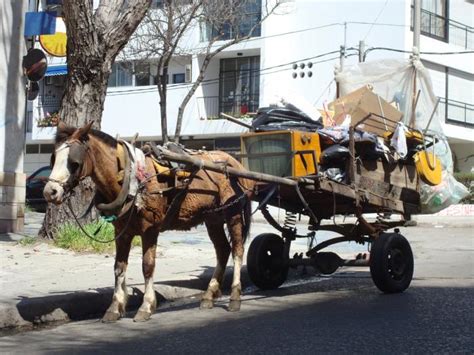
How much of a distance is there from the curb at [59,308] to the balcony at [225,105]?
2276cm

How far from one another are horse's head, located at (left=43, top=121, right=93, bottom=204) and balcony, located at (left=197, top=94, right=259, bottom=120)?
79.8 feet

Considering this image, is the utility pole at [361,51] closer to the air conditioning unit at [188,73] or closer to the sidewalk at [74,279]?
the air conditioning unit at [188,73]

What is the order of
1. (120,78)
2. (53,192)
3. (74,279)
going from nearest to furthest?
(53,192), (74,279), (120,78)

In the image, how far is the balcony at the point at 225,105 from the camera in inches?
1221

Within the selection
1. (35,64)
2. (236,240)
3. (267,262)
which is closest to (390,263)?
(267,262)

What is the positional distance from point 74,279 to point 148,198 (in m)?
2.74

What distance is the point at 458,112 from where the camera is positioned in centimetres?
3039

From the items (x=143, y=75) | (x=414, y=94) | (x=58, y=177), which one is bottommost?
(x=58, y=177)

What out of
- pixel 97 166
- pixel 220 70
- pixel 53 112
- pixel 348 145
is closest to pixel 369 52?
pixel 220 70

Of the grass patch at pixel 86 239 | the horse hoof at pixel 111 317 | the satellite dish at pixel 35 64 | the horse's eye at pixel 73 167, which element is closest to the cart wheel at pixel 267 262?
the horse hoof at pixel 111 317

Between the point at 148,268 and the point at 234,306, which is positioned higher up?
the point at 148,268

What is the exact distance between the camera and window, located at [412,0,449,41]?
29578 mm

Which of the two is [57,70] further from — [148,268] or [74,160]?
[74,160]

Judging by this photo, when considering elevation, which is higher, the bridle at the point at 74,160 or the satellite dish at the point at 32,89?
the satellite dish at the point at 32,89
